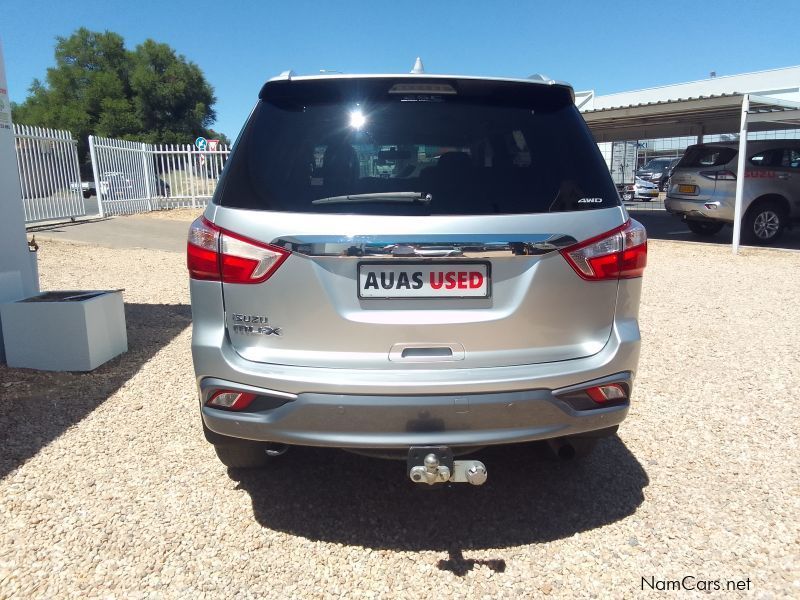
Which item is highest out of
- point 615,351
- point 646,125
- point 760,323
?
point 646,125

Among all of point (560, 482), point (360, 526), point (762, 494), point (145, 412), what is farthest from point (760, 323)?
point (145, 412)

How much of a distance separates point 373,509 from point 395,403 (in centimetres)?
90

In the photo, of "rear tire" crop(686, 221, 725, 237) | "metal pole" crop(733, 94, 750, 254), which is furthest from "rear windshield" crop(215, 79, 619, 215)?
"rear tire" crop(686, 221, 725, 237)

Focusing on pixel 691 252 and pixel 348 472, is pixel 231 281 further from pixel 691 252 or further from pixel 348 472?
pixel 691 252

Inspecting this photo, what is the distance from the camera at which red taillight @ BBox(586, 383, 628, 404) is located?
2.35 m

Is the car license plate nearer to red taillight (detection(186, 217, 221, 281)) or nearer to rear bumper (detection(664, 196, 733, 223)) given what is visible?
red taillight (detection(186, 217, 221, 281))

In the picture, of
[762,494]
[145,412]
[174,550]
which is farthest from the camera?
[145,412]

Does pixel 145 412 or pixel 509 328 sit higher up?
pixel 509 328

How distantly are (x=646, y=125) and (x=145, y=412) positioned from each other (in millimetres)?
17113

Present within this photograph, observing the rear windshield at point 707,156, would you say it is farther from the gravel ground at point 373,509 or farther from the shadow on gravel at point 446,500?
the shadow on gravel at point 446,500

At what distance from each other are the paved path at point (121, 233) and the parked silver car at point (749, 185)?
10121 millimetres

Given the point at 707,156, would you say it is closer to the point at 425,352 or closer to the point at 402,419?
the point at 425,352

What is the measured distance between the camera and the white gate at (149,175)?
16531mm

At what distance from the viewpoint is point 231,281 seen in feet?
7.39
